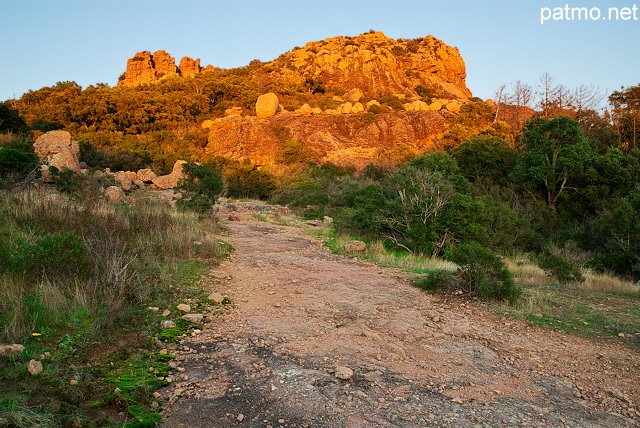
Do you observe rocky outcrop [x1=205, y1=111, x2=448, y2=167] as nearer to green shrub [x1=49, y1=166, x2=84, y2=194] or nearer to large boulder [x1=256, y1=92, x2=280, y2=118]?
large boulder [x1=256, y1=92, x2=280, y2=118]

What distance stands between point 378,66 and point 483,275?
178 ft

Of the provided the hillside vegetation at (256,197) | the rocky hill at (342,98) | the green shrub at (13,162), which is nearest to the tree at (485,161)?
the hillside vegetation at (256,197)

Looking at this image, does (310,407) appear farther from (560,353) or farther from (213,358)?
(560,353)

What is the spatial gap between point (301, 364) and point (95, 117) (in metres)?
36.1

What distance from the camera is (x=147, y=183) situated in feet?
70.2

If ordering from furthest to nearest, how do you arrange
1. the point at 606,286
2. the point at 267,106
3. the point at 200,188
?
the point at 267,106 → the point at 200,188 → the point at 606,286

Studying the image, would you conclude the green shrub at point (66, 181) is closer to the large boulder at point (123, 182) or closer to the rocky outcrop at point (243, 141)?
the large boulder at point (123, 182)

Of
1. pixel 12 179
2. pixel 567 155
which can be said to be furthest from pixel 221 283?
pixel 567 155

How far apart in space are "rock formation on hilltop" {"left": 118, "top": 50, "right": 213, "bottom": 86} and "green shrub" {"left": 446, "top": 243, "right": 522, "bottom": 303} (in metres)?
64.5

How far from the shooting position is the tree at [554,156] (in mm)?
16938

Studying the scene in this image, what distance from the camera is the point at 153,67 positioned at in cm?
6444

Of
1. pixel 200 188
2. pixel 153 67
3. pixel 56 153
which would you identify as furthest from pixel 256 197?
pixel 153 67

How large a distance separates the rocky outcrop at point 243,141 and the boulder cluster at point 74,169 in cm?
1024

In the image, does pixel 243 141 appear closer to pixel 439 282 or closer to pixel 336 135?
pixel 336 135
